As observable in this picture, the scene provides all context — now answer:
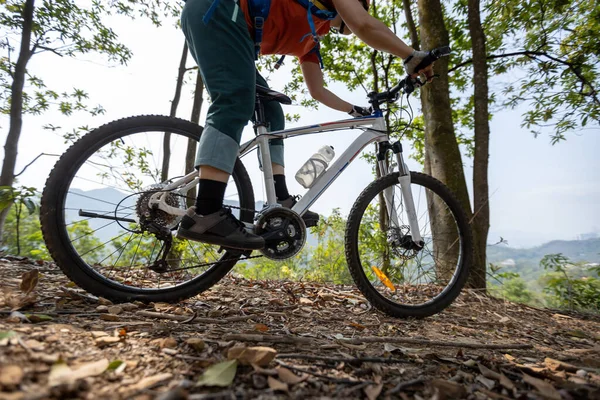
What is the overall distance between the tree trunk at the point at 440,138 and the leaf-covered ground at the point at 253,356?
1112mm

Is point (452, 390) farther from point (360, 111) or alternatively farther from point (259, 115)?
point (360, 111)

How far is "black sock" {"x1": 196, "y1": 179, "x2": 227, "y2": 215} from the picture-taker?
1662 mm

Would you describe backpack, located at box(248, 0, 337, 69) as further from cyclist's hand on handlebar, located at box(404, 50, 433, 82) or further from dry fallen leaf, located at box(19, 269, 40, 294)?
dry fallen leaf, located at box(19, 269, 40, 294)

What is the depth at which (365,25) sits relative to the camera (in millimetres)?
1754

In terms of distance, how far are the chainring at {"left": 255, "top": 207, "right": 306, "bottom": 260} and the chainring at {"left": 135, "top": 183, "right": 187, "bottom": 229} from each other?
0.50 m

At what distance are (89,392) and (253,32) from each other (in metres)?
1.79

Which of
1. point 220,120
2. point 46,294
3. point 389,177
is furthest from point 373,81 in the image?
point 46,294

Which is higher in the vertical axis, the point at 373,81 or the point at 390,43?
the point at 373,81

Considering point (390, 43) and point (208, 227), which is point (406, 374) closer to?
point (208, 227)

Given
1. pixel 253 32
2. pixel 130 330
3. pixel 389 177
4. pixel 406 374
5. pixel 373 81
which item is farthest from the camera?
pixel 373 81

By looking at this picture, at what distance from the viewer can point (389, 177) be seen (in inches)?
87.5

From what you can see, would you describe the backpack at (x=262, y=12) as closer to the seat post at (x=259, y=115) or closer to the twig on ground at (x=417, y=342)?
the seat post at (x=259, y=115)

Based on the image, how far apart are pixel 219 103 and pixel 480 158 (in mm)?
3113

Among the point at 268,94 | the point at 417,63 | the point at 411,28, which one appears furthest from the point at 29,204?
the point at 411,28
